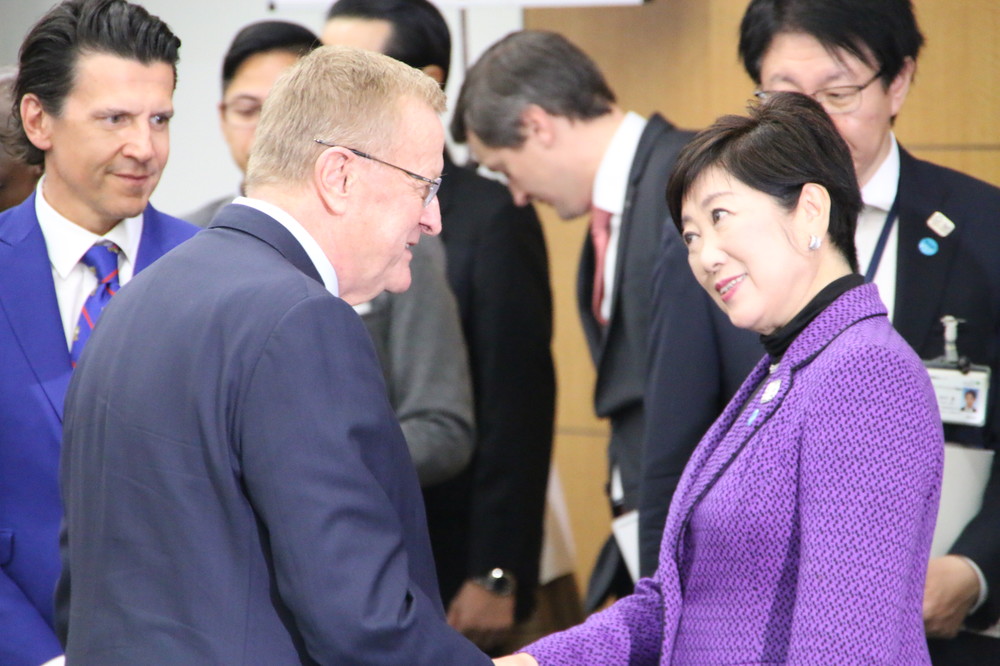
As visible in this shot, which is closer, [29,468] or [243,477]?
[243,477]

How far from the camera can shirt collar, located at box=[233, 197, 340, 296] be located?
5.08ft

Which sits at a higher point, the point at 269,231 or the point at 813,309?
the point at 269,231

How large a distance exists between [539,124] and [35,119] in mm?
1308

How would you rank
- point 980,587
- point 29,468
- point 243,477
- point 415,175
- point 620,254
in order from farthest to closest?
point 620,254, point 980,587, point 29,468, point 415,175, point 243,477

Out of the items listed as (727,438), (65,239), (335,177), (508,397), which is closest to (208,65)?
(508,397)

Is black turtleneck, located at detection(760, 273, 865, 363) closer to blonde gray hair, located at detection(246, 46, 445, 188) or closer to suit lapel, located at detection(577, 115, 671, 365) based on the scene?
blonde gray hair, located at detection(246, 46, 445, 188)

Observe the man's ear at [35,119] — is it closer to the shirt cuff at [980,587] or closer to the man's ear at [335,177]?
the man's ear at [335,177]

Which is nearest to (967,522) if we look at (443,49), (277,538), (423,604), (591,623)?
(591,623)

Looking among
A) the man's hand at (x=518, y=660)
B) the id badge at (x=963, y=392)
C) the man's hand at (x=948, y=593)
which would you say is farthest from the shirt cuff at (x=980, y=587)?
the man's hand at (x=518, y=660)

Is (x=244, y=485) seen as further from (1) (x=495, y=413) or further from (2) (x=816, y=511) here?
(1) (x=495, y=413)

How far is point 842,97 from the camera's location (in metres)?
2.34

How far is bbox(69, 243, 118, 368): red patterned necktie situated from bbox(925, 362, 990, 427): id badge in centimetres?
147

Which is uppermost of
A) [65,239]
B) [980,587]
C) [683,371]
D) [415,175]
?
[415,175]

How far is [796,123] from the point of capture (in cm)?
175
